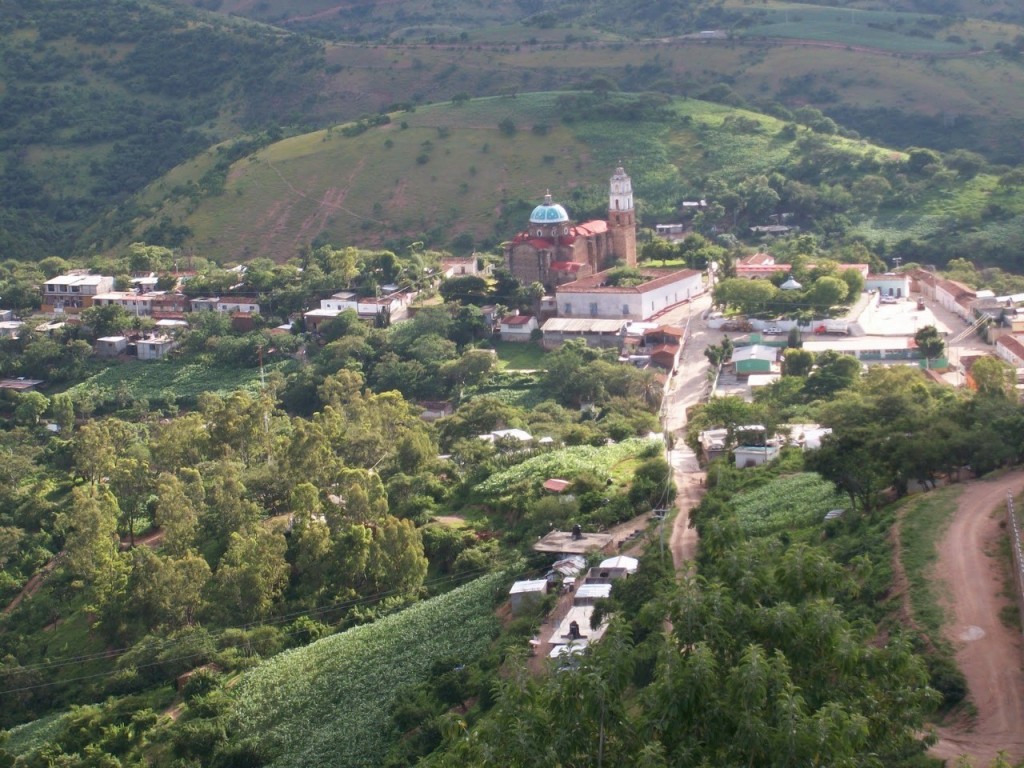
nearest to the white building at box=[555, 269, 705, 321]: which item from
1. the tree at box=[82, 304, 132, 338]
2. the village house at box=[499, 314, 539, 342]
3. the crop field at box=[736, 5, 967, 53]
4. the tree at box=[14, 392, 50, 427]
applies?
the village house at box=[499, 314, 539, 342]

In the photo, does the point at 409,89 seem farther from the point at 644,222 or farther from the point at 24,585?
the point at 24,585

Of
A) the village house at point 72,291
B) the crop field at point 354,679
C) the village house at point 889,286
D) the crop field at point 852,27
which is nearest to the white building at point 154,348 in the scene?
the village house at point 72,291

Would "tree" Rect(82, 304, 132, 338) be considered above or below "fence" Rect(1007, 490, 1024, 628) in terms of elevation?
below

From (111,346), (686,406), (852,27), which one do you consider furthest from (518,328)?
(852,27)

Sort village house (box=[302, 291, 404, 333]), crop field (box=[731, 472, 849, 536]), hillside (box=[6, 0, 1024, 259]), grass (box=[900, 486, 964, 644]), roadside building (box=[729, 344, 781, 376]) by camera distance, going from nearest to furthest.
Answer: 1. grass (box=[900, 486, 964, 644])
2. crop field (box=[731, 472, 849, 536])
3. roadside building (box=[729, 344, 781, 376])
4. village house (box=[302, 291, 404, 333])
5. hillside (box=[6, 0, 1024, 259])

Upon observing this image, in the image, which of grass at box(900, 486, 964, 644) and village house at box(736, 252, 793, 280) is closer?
grass at box(900, 486, 964, 644)

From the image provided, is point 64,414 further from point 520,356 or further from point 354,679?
point 354,679

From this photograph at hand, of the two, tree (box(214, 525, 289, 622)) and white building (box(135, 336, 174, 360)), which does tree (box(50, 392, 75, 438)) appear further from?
tree (box(214, 525, 289, 622))

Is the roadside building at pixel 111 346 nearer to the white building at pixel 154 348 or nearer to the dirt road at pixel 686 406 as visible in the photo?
the white building at pixel 154 348

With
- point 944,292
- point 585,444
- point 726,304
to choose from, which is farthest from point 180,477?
point 944,292
